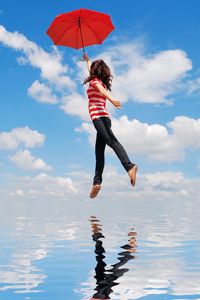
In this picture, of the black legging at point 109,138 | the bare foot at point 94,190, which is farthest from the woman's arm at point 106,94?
the bare foot at point 94,190

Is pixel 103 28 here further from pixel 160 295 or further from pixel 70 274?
pixel 160 295

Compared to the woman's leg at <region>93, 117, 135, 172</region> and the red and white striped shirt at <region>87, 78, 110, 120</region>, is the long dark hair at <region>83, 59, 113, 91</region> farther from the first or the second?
the woman's leg at <region>93, 117, 135, 172</region>

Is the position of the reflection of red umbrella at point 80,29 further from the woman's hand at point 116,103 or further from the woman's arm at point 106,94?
the woman's hand at point 116,103

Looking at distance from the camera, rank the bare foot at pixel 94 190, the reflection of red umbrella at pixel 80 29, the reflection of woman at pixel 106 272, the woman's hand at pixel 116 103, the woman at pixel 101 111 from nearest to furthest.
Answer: the reflection of woman at pixel 106 272 < the woman's hand at pixel 116 103 < the woman at pixel 101 111 < the bare foot at pixel 94 190 < the reflection of red umbrella at pixel 80 29

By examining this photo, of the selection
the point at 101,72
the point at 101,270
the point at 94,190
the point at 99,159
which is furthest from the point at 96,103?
the point at 101,270

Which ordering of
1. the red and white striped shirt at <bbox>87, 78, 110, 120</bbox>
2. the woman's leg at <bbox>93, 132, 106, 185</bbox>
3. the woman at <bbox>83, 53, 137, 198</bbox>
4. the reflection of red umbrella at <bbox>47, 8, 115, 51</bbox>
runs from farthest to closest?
the reflection of red umbrella at <bbox>47, 8, 115, 51</bbox> < the woman's leg at <bbox>93, 132, 106, 185</bbox> < the red and white striped shirt at <bbox>87, 78, 110, 120</bbox> < the woman at <bbox>83, 53, 137, 198</bbox>

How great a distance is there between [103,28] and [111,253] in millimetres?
7780

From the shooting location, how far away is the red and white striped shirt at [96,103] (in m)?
10.5

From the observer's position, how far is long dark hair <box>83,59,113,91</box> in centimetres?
1081

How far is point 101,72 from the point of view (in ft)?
35.5

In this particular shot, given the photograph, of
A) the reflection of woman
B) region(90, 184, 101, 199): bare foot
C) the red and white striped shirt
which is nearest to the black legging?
the red and white striped shirt

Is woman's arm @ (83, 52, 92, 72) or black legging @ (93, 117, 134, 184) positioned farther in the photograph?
woman's arm @ (83, 52, 92, 72)

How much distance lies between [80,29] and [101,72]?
2.16 metres

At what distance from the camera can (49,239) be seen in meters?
10.2
